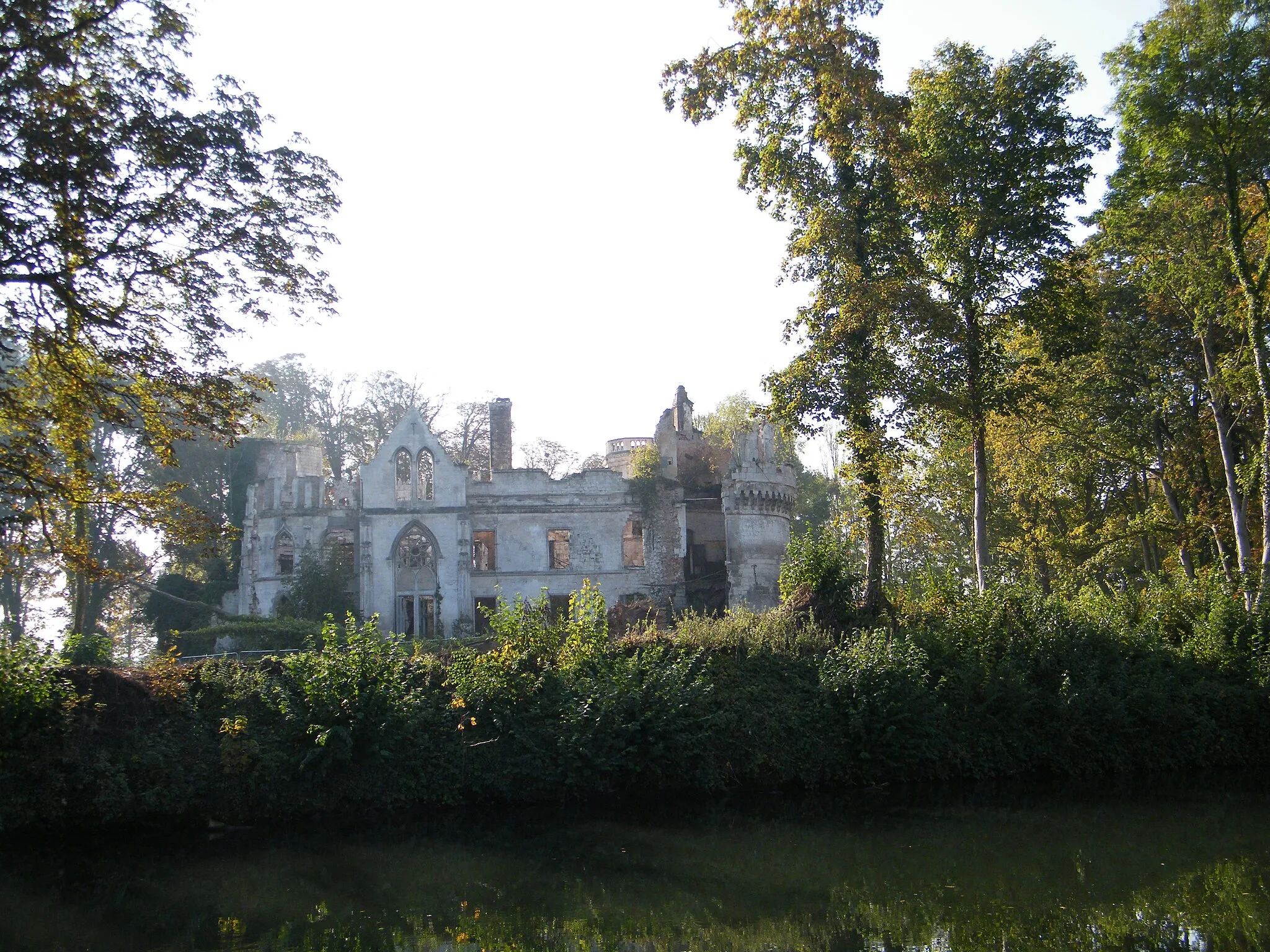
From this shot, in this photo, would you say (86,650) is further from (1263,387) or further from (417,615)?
(1263,387)

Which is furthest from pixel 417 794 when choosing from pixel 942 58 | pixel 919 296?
pixel 942 58

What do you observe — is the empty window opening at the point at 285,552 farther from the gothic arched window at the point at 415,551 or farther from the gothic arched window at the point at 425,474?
the gothic arched window at the point at 425,474

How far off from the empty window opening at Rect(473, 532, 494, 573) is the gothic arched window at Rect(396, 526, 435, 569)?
1.56 meters

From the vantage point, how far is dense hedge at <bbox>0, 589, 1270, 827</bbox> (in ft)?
49.9

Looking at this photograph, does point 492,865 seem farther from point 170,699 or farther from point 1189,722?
point 1189,722

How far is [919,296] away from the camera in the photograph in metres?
18.9

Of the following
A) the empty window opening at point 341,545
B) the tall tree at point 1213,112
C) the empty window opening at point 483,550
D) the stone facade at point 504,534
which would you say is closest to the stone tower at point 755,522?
the stone facade at point 504,534

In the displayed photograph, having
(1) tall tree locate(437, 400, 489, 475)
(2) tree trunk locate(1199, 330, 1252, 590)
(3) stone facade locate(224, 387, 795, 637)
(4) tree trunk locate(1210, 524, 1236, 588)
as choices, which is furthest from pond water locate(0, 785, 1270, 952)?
(1) tall tree locate(437, 400, 489, 475)

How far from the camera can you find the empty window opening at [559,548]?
3600 centimetres

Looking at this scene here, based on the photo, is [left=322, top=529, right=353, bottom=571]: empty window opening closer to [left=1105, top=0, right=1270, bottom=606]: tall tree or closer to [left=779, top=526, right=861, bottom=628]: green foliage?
[left=779, top=526, right=861, bottom=628]: green foliage

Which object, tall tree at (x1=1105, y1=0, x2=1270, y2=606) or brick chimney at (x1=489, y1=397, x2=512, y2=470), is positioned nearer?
tall tree at (x1=1105, y1=0, x2=1270, y2=606)

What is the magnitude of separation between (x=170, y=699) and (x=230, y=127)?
822cm

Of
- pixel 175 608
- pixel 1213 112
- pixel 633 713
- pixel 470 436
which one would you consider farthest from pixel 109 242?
pixel 470 436

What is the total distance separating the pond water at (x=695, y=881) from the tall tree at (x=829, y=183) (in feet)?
23.5
